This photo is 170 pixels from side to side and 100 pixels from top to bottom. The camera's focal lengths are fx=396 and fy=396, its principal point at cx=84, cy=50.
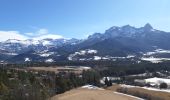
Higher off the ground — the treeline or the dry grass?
the treeline

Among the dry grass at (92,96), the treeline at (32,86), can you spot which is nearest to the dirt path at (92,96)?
the dry grass at (92,96)

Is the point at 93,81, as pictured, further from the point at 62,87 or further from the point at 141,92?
the point at 141,92

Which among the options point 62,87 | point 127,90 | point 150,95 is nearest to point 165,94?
point 150,95

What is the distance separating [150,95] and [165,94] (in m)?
7.00

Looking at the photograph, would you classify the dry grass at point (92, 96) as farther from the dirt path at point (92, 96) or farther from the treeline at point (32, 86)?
the treeline at point (32, 86)

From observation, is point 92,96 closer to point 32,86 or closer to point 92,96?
point 92,96

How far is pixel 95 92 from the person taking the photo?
132m

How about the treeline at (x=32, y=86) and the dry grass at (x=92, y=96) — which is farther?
the dry grass at (x=92, y=96)

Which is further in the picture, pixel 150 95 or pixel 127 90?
pixel 127 90

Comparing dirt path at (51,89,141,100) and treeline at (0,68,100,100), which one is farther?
dirt path at (51,89,141,100)

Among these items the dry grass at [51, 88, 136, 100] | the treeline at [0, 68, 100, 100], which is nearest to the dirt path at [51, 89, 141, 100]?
the dry grass at [51, 88, 136, 100]

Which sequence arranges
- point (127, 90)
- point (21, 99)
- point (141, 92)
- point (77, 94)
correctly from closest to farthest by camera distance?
1. point (21, 99)
2. point (77, 94)
3. point (141, 92)
4. point (127, 90)

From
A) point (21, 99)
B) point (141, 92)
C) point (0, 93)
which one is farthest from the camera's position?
point (141, 92)

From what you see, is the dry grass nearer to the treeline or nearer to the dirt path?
the dirt path
